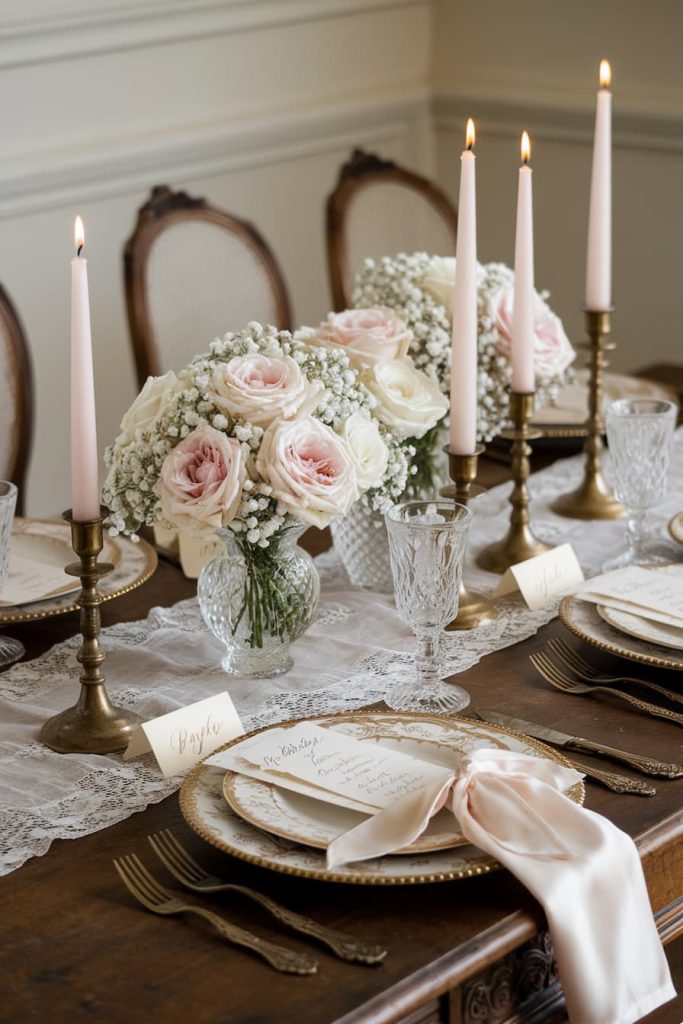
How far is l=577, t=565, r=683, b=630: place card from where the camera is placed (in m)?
1.43

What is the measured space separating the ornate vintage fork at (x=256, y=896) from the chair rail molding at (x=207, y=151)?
81.7 inches

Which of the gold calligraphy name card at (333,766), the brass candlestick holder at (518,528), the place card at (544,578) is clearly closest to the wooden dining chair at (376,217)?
the brass candlestick holder at (518,528)

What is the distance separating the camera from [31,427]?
218cm

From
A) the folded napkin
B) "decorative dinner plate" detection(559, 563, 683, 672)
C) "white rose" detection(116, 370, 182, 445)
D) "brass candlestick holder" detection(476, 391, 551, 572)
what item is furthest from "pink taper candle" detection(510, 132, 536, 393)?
the folded napkin

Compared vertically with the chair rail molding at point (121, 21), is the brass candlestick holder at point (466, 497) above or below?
below

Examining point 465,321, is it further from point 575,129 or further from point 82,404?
point 575,129

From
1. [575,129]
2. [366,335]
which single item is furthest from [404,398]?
[575,129]

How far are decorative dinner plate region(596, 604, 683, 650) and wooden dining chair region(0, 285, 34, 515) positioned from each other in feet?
3.39

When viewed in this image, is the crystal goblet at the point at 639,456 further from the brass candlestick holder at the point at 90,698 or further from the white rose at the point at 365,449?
the brass candlestick holder at the point at 90,698

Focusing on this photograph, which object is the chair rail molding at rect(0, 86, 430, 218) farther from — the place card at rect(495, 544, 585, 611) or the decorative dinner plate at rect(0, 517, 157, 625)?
the place card at rect(495, 544, 585, 611)

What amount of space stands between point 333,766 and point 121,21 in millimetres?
2309

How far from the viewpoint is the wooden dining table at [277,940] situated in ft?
2.93

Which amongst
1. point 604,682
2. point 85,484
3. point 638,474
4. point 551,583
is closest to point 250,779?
point 85,484

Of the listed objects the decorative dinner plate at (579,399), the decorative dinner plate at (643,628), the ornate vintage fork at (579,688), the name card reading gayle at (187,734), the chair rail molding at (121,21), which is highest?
the chair rail molding at (121,21)
